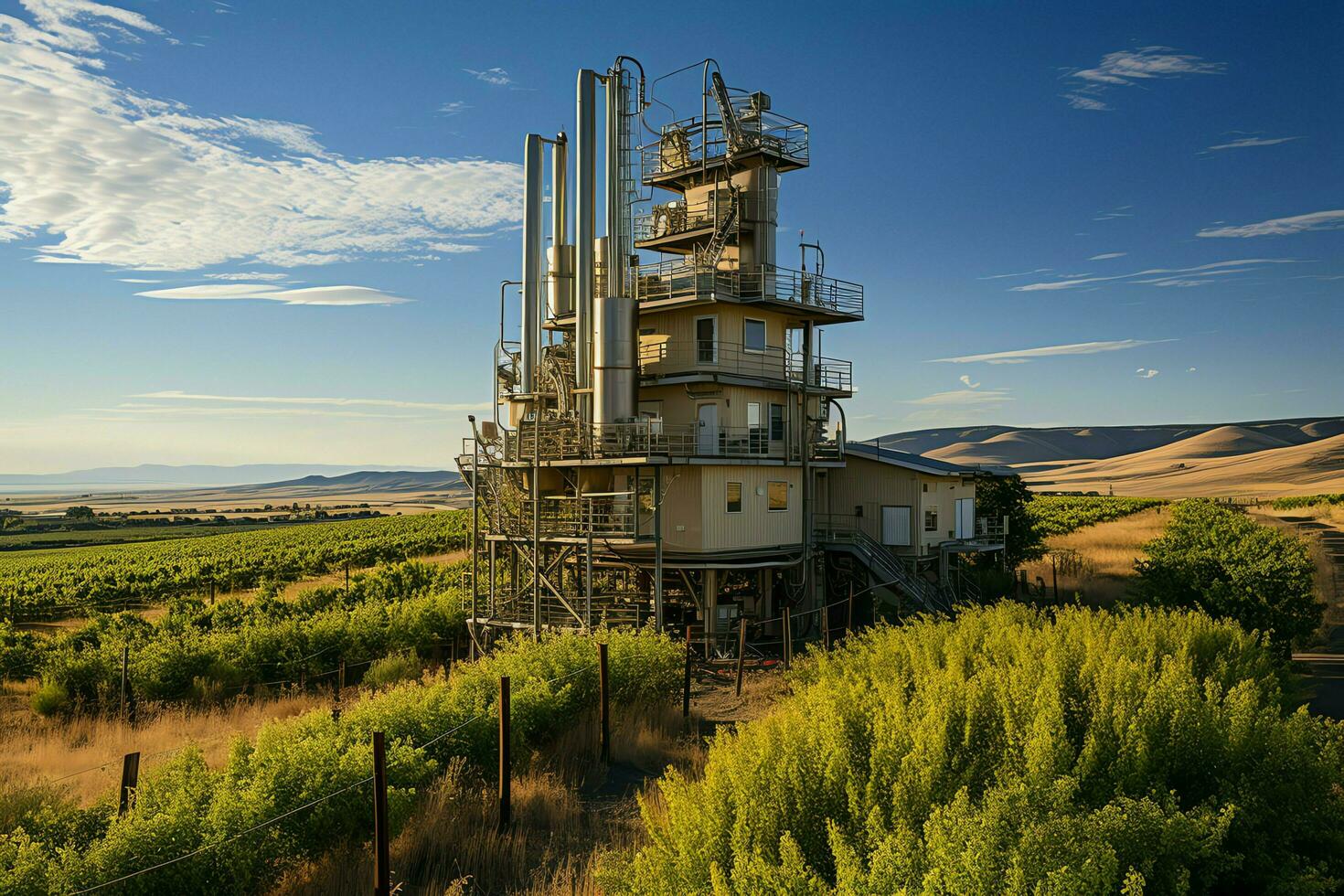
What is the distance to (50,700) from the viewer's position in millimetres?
22891

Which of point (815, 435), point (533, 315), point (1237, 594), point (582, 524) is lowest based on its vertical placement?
point (1237, 594)

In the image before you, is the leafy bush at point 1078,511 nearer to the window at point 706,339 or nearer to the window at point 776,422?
the window at point 776,422

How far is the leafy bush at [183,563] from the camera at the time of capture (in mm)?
48688

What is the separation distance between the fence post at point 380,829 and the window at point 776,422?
22.7 m

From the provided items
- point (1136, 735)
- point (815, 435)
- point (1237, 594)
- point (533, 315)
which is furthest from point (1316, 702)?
point (533, 315)

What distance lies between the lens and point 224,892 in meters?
9.66

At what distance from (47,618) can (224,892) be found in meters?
39.3

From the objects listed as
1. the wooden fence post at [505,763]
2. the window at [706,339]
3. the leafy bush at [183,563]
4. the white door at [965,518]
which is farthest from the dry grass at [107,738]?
the white door at [965,518]

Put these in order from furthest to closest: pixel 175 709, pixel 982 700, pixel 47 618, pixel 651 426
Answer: pixel 47 618
pixel 651 426
pixel 175 709
pixel 982 700

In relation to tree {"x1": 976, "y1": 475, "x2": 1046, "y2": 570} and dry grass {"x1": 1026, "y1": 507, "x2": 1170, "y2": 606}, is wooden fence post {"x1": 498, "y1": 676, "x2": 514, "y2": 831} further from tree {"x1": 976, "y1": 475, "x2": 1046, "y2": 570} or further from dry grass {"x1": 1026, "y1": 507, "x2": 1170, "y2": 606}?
tree {"x1": 976, "y1": 475, "x2": 1046, "y2": 570}

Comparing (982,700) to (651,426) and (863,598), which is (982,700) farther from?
(863,598)

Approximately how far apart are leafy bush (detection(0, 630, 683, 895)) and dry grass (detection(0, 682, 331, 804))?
3.97 m

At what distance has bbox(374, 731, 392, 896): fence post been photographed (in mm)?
9133

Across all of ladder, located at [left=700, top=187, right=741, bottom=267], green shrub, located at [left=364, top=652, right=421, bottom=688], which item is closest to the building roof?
ladder, located at [left=700, top=187, right=741, bottom=267]
